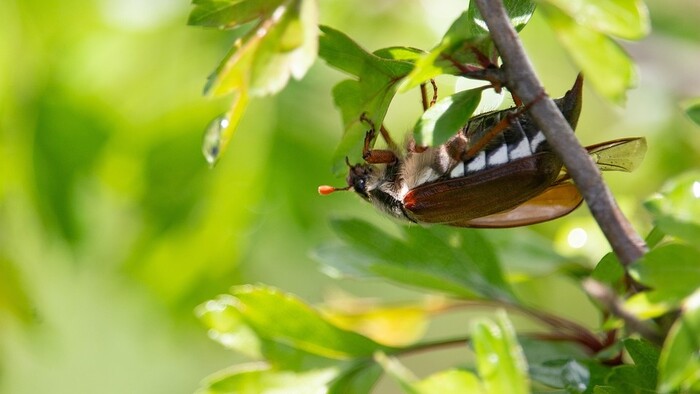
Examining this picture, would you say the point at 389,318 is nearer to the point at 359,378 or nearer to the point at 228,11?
the point at 359,378

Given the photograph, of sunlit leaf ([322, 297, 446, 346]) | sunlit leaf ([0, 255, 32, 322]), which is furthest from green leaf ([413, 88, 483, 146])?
sunlit leaf ([0, 255, 32, 322])

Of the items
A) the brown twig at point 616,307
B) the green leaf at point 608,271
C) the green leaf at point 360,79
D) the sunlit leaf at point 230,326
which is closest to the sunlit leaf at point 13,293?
the sunlit leaf at point 230,326

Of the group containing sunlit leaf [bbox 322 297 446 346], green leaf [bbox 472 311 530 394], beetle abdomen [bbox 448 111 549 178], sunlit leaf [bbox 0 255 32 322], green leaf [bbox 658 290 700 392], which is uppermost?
beetle abdomen [bbox 448 111 549 178]

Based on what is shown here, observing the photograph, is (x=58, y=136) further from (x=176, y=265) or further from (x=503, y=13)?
(x=503, y=13)

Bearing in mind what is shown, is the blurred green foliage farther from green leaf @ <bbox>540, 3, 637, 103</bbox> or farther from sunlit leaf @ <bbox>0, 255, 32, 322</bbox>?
green leaf @ <bbox>540, 3, 637, 103</bbox>

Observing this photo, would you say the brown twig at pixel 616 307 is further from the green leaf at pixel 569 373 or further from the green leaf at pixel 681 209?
→ the green leaf at pixel 569 373
